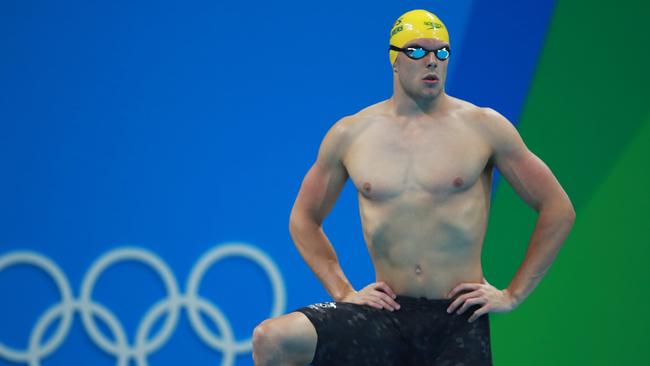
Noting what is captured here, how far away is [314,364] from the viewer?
15.0ft

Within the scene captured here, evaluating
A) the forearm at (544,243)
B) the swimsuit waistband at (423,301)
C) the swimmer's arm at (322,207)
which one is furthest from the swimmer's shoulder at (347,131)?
the forearm at (544,243)

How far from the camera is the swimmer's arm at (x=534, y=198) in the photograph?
4906mm

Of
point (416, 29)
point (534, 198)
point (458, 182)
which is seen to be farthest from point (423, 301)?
point (416, 29)

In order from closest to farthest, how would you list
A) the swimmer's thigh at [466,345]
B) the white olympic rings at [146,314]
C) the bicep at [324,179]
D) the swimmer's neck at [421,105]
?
1. the swimmer's thigh at [466,345]
2. the swimmer's neck at [421,105]
3. the bicep at [324,179]
4. the white olympic rings at [146,314]

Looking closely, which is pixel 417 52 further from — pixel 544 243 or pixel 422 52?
pixel 544 243

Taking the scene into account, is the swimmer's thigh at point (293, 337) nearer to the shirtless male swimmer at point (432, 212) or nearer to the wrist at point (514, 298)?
the shirtless male swimmer at point (432, 212)

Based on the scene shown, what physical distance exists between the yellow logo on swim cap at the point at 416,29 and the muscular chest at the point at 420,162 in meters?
0.41

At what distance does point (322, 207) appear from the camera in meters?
Result: 5.27

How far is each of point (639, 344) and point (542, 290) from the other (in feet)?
2.41

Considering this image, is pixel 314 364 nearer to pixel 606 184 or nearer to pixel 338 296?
pixel 338 296

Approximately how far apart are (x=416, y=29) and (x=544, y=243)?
113cm

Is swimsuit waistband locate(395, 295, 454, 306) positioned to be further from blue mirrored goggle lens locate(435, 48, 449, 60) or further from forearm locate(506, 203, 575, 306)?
blue mirrored goggle lens locate(435, 48, 449, 60)

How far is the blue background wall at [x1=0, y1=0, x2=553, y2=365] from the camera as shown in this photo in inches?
274

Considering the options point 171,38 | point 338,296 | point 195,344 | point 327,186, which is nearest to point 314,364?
point 338,296
